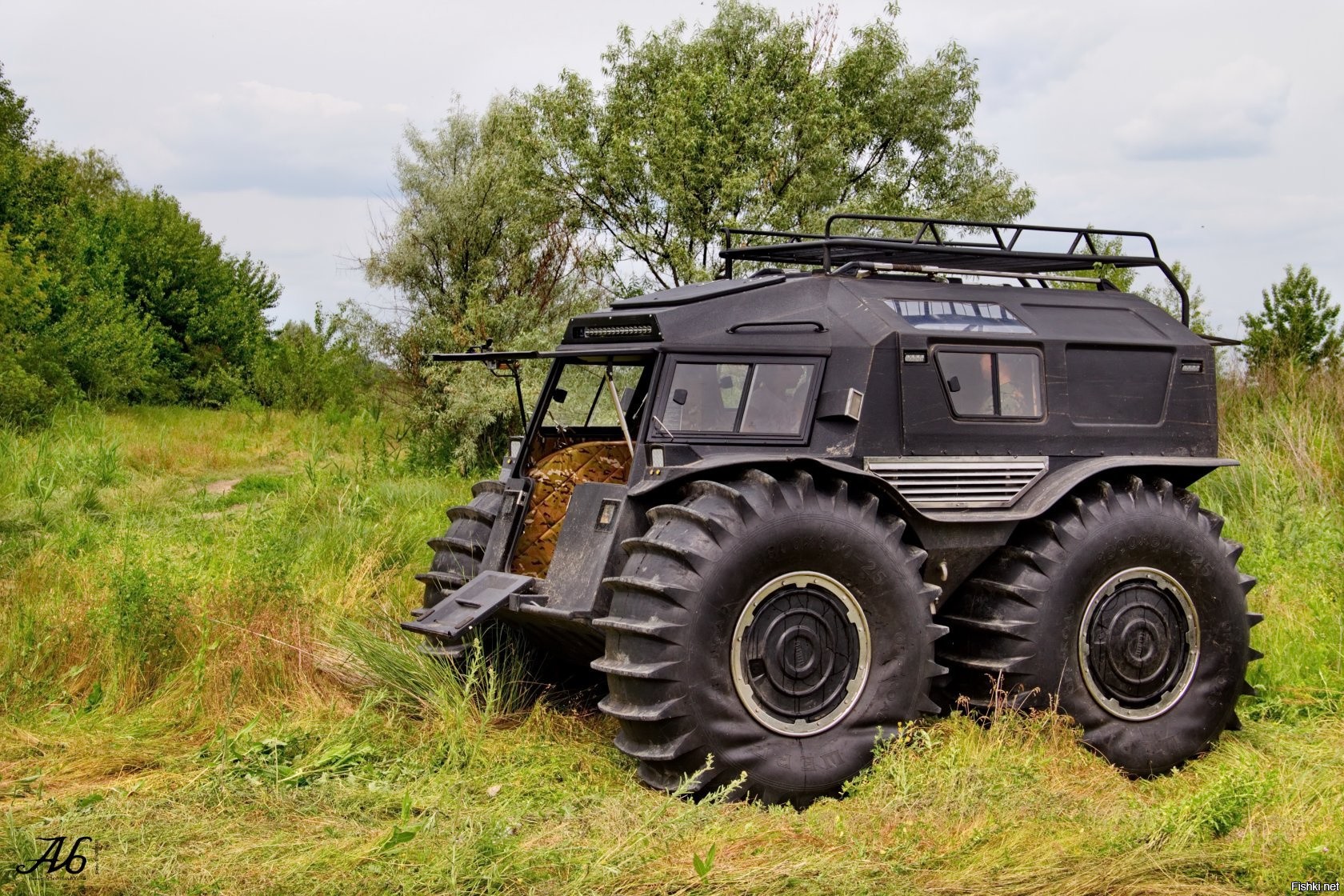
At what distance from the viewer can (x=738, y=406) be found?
22.2ft

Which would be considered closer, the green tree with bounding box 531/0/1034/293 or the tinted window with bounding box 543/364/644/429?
the tinted window with bounding box 543/364/644/429

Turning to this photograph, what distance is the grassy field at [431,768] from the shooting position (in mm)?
5023

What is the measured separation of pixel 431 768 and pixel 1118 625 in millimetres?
3590

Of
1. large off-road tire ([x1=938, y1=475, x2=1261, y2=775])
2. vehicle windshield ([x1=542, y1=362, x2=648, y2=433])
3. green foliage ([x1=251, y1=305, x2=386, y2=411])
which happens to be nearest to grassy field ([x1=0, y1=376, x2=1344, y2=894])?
large off-road tire ([x1=938, y1=475, x2=1261, y2=775])

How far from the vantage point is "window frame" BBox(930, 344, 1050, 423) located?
22.9ft

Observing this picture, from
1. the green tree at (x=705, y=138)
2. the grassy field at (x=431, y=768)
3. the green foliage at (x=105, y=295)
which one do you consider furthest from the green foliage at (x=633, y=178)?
the grassy field at (x=431, y=768)

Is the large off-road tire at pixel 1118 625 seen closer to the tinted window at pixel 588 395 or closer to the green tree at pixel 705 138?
the tinted window at pixel 588 395

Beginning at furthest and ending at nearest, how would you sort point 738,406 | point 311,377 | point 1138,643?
point 311,377
point 1138,643
point 738,406

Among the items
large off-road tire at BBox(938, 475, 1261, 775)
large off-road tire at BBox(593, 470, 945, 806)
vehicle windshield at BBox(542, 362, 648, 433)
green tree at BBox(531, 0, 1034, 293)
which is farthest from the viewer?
green tree at BBox(531, 0, 1034, 293)

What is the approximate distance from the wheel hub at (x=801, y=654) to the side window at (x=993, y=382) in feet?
4.49

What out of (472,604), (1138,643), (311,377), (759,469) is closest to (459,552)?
(472,604)

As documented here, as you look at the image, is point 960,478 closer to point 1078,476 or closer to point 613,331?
point 1078,476

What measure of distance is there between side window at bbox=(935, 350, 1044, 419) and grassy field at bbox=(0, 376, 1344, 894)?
5.35 feet

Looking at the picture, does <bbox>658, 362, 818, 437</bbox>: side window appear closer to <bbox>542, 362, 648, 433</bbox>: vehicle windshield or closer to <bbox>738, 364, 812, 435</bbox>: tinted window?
<bbox>738, 364, 812, 435</bbox>: tinted window
